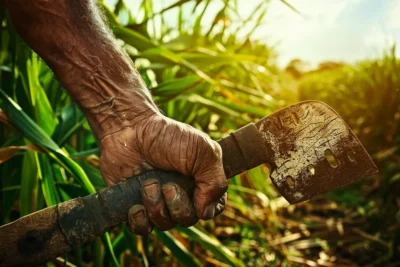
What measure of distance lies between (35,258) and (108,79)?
0.38 meters

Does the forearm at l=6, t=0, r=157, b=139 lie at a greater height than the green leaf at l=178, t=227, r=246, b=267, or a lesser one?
greater

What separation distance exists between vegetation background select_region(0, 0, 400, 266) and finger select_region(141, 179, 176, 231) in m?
0.26

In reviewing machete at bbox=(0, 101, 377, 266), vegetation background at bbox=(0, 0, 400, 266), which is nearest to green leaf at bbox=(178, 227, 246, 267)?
vegetation background at bbox=(0, 0, 400, 266)

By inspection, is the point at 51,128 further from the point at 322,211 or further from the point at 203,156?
the point at 322,211

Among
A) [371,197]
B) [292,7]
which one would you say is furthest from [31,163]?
[371,197]

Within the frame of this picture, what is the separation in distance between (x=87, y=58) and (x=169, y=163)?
280mm

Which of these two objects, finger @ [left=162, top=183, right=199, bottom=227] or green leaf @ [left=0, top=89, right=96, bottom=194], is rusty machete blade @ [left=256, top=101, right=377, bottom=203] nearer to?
finger @ [left=162, top=183, right=199, bottom=227]

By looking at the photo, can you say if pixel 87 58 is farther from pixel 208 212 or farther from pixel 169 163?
pixel 208 212

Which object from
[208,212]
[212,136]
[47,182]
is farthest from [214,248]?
[212,136]

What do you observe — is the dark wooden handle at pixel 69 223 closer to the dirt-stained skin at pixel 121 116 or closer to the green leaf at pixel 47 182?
the dirt-stained skin at pixel 121 116

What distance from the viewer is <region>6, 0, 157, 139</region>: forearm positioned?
2.33 ft

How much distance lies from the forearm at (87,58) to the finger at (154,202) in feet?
0.50

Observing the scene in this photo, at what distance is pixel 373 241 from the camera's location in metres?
1.82

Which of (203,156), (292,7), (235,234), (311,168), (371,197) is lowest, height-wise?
(371,197)
